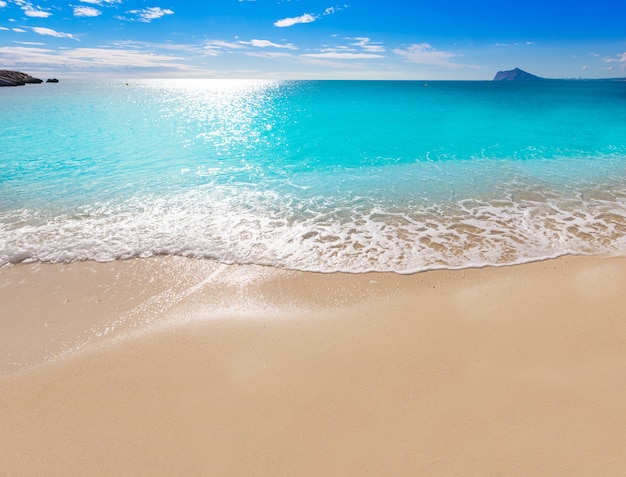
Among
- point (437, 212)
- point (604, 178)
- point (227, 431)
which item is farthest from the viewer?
point (604, 178)

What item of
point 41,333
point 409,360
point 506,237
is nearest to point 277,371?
point 409,360

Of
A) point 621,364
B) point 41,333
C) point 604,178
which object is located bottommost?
point 41,333

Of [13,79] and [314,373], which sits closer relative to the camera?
[314,373]

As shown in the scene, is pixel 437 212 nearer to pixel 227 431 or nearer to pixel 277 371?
pixel 277 371

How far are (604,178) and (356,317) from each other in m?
16.7

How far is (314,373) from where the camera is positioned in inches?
210

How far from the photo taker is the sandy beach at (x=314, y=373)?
4.16 meters

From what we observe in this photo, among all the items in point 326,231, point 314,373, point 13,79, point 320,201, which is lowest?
point 314,373

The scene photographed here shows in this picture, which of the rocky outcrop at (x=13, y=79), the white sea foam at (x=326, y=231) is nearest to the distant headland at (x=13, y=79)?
the rocky outcrop at (x=13, y=79)

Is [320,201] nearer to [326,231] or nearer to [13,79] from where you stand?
[326,231]

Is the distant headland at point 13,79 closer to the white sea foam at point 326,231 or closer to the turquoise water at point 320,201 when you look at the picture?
the turquoise water at point 320,201

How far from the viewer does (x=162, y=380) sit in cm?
526

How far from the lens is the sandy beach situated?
13.6ft

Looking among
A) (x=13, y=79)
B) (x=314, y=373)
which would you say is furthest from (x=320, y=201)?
(x=13, y=79)
